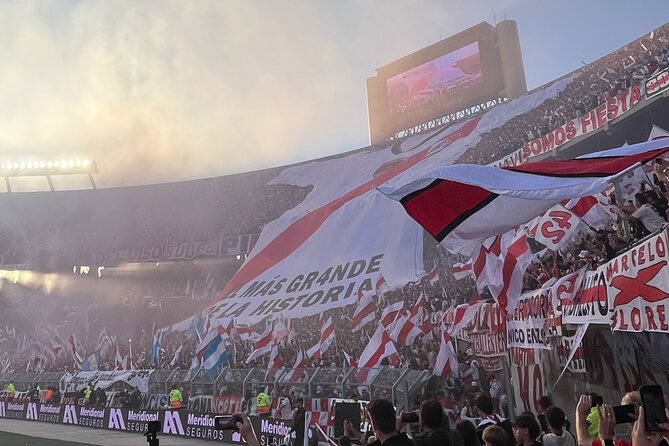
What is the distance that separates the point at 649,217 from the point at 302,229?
18497mm

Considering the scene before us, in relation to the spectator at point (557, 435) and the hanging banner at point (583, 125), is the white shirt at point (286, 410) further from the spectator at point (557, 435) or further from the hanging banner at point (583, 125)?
the hanging banner at point (583, 125)

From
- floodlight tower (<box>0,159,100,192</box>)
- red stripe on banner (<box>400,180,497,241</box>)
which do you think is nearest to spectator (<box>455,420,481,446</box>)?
red stripe on banner (<box>400,180,497,241</box>)

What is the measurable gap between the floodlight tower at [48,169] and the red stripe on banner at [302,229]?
2879cm

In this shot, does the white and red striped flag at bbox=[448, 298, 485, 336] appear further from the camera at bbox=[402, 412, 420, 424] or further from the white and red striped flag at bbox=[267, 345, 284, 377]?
the camera at bbox=[402, 412, 420, 424]

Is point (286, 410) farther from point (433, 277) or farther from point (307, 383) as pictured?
point (433, 277)

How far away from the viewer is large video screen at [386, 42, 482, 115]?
36719mm

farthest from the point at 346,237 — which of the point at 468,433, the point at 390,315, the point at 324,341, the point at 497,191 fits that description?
the point at 468,433

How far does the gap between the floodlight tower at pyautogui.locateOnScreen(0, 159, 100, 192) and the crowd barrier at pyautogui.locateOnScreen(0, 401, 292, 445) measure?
94.1ft

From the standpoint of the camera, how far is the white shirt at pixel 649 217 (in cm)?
752

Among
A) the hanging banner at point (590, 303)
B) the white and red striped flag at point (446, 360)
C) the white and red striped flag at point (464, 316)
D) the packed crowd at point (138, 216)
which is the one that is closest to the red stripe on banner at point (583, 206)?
the hanging banner at point (590, 303)

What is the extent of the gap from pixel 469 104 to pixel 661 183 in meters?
29.0

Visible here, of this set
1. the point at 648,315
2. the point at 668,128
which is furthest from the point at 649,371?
the point at 668,128

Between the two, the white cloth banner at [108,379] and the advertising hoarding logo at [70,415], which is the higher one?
the white cloth banner at [108,379]

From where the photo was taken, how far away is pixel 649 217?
7621mm
